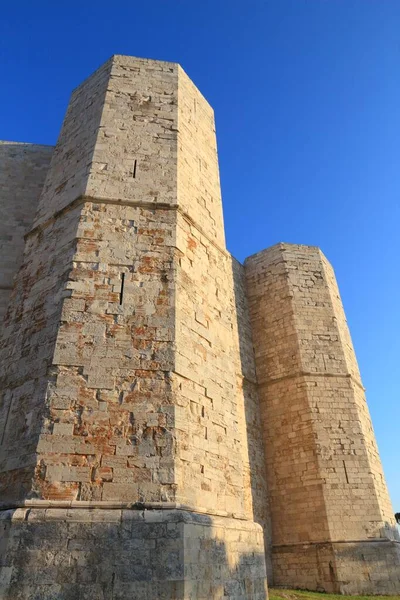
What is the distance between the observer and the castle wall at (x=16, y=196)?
8258mm

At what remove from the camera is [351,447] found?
934cm

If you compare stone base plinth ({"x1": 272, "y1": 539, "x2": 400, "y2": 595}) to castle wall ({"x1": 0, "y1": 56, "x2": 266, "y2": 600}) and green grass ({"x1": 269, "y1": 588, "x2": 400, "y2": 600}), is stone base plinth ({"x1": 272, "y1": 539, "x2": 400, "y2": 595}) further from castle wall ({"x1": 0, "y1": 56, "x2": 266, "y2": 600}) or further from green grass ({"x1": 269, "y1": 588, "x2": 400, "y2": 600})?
castle wall ({"x1": 0, "y1": 56, "x2": 266, "y2": 600})

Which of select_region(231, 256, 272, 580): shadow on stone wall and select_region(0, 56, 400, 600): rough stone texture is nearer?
select_region(0, 56, 400, 600): rough stone texture

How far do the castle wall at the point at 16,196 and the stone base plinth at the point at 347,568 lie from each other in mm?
7402

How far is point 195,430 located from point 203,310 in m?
1.70

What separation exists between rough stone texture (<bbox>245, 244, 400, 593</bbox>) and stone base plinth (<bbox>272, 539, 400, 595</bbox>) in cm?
2

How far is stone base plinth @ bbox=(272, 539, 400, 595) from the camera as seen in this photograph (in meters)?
8.00

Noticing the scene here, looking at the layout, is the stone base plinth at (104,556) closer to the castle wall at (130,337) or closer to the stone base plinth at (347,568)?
the castle wall at (130,337)

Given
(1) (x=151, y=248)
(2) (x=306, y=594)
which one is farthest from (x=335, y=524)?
(1) (x=151, y=248)

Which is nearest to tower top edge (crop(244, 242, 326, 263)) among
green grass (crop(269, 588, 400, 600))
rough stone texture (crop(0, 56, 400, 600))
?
rough stone texture (crop(0, 56, 400, 600))

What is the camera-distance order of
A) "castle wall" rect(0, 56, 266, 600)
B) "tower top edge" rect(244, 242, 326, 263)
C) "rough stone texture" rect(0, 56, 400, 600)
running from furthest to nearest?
1. "tower top edge" rect(244, 242, 326, 263)
2. "castle wall" rect(0, 56, 266, 600)
3. "rough stone texture" rect(0, 56, 400, 600)

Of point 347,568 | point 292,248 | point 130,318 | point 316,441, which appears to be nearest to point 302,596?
point 347,568

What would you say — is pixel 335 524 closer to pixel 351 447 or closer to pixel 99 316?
pixel 351 447

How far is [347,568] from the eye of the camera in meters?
8.12
